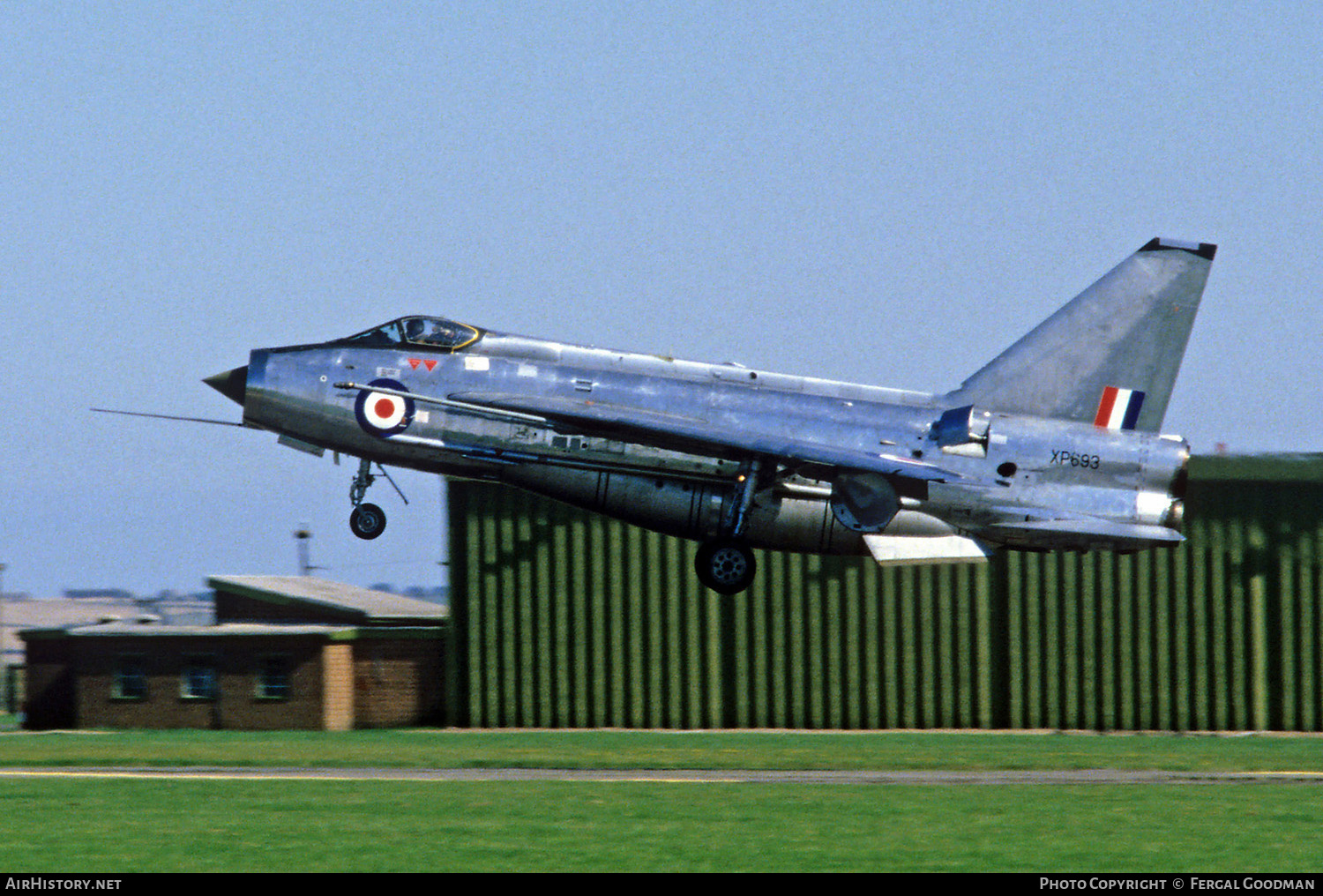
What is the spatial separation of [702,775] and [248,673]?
75.3 ft

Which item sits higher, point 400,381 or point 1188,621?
point 400,381

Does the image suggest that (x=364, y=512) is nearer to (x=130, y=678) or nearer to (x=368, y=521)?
(x=368, y=521)

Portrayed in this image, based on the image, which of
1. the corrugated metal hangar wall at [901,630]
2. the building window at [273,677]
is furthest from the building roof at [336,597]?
the corrugated metal hangar wall at [901,630]

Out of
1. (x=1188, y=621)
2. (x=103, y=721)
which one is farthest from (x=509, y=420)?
(x=103, y=721)

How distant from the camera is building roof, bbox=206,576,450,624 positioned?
56438mm

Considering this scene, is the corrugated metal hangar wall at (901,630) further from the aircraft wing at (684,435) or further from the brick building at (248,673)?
the aircraft wing at (684,435)

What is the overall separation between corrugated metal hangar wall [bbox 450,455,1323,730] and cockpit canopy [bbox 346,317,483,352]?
63.0ft

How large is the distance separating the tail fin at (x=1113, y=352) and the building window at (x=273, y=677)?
1138 inches

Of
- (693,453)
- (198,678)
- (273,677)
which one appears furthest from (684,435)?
→ (198,678)

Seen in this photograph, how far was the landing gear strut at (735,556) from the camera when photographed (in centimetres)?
2784

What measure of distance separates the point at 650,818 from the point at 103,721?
104ft

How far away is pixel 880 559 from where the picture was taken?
28.4 m

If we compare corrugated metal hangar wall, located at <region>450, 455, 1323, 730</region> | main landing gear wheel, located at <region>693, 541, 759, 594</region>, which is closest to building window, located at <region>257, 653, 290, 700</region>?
corrugated metal hangar wall, located at <region>450, 455, 1323, 730</region>
